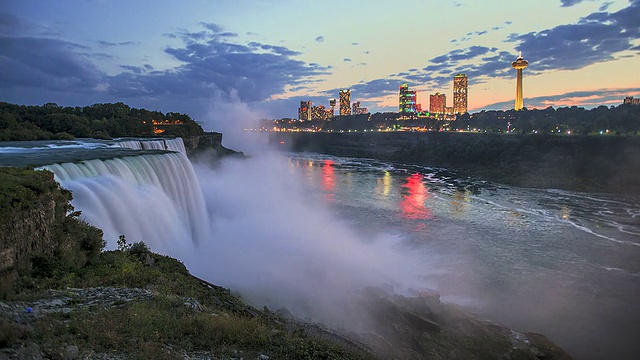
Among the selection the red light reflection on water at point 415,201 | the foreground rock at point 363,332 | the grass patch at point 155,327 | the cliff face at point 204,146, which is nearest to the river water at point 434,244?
the red light reflection on water at point 415,201

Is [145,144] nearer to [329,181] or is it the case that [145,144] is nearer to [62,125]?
[62,125]

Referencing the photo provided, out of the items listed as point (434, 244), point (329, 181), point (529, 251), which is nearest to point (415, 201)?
point (434, 244)

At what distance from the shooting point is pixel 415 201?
41.9 meters

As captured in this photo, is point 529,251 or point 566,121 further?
point 566,121

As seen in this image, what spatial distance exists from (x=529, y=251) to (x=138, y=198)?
23237 millimetres

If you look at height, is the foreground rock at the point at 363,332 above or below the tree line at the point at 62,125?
below

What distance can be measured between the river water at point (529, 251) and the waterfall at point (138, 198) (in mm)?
13096

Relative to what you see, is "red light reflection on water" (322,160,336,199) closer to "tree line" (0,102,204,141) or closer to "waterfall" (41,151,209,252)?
"waterfall" (41,151,209,252)

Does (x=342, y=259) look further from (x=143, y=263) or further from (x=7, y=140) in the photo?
(x=7, y=140)

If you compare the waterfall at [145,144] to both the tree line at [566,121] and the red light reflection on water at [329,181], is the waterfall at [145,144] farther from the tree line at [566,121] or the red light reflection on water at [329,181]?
the tree line at [566,121]

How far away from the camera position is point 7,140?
119 ft

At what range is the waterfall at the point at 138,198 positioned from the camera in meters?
14.4

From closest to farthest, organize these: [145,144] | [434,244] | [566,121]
Answer: [434,244] < [145,144] < [566,121]

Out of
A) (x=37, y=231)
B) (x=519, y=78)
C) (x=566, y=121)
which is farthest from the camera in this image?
(x=519, y=78)
